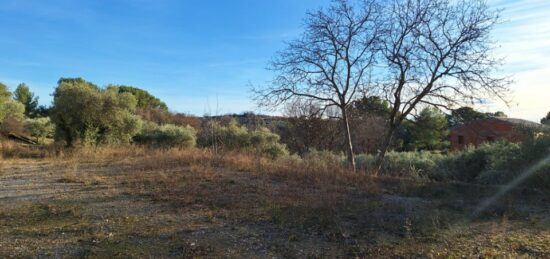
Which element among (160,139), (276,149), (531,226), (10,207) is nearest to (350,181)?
(531,226)

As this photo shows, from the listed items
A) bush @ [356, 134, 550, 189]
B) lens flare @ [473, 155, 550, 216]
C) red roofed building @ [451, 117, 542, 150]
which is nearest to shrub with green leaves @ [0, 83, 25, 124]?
bush @ [356, 134, 550, 189]

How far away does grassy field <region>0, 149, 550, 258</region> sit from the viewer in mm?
4324

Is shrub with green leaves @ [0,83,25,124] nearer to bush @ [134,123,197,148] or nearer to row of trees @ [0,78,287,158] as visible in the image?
row of trees @ [0,78,287,158]

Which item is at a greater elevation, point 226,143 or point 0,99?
point 0,99

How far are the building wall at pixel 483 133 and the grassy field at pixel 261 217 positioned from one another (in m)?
4.38

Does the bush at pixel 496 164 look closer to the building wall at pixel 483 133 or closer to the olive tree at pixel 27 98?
the building wall at pixel 483 133

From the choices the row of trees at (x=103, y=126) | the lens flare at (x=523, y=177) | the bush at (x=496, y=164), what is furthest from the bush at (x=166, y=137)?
the lens flare at (x=523, y=177)

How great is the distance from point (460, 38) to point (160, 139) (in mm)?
13401

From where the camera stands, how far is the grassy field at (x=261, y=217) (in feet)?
14.2

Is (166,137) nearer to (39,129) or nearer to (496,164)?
(39,129)

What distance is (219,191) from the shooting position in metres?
7.44

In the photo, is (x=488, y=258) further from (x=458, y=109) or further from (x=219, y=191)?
(x=458, y=109)

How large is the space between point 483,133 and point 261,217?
13757 mm

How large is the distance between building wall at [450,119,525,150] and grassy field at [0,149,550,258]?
→ 438 cm
